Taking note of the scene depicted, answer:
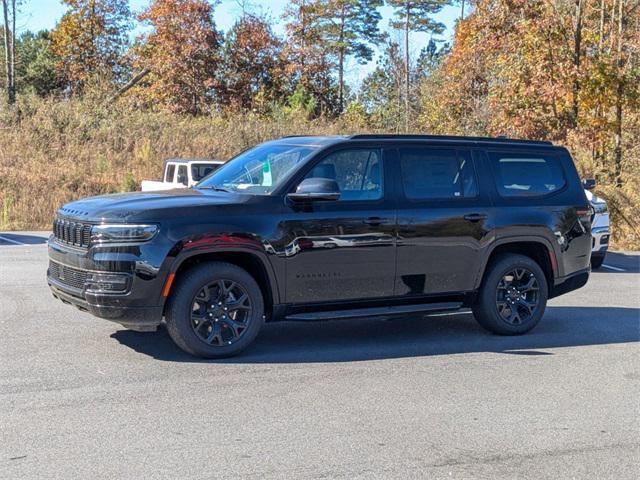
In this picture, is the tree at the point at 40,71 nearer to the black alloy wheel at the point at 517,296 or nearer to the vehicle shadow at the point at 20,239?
the vehicle shadow at the point at 20,239

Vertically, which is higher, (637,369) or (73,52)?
(73,52)

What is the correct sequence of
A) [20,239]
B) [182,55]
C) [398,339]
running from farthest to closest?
[182,55]
[20,239]
[398,339]

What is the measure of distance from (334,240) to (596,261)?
889cm

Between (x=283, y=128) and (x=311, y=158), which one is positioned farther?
(x=283, y=128)

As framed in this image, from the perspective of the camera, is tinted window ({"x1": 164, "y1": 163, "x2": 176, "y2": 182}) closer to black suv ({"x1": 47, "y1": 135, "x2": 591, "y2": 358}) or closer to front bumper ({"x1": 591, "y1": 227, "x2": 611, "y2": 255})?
front bumper ({"x1": 591, "y1": 227, "x2": 611, "y2": 255})

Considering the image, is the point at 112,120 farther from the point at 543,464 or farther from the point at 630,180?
the point at 543,464

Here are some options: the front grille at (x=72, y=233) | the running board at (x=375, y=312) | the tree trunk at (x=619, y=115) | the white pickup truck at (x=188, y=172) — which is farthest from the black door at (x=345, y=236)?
the tree trunk at (x=619, y=115)

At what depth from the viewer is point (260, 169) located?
841 centimetres

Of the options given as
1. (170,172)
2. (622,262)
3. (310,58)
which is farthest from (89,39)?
(622,262)

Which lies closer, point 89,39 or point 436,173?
point 436,173

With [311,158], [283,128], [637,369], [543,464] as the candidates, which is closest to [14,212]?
[283,128]

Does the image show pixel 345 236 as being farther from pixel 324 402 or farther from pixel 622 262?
pixel 622 262

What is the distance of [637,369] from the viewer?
797cm

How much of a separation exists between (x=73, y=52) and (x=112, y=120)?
15228 millimetres
